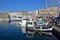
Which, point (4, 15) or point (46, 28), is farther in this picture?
point (4, 15)

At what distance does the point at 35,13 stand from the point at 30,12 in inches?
50.9

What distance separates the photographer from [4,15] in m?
53.5

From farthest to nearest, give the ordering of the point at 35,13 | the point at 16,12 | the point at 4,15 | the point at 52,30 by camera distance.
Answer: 1. the point at 4,15
2. the point at 16,12
3. the point at 35,13
4. the point at 52,30

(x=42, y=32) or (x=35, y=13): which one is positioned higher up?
(x=35, y=13)

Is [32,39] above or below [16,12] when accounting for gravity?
below

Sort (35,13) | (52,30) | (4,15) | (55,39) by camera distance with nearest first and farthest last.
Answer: (55,39) → (52,30) → (35,13) → (4,15)

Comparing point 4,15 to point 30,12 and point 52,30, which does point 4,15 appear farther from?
point 52,30

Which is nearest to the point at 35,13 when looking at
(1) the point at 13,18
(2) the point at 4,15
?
(1) the point at 13,18

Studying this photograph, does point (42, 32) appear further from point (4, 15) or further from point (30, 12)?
point (4, 15)

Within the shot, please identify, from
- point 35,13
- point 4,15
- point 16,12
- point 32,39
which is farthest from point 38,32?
point 4,15

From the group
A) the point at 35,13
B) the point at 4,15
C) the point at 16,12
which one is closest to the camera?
the point at 35,13

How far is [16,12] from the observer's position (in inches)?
1753

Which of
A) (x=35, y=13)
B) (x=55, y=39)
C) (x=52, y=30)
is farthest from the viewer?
(x=35, y=13)

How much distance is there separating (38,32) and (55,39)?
352cm
